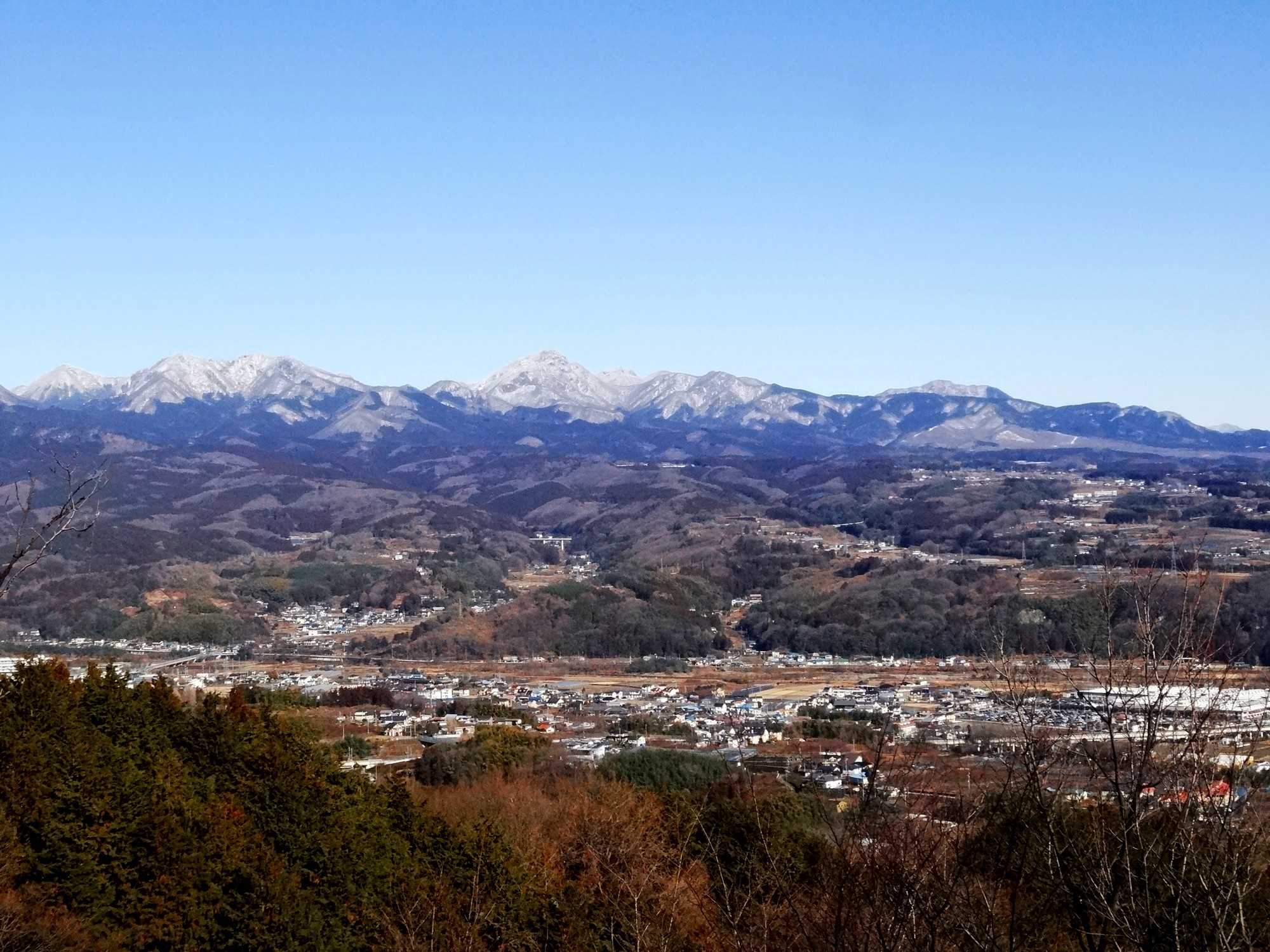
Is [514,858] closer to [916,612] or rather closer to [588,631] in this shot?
[588,631]

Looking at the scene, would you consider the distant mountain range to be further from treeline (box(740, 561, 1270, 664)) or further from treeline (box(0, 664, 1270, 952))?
treeline (box(0, 664, 1270, 952))

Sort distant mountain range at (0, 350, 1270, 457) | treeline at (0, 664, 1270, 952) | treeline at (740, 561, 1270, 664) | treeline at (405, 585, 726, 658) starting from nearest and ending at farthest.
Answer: treeline at (0, 664, 1270, 952) → treeline at (740, 561, 1270, 664) → treeline at (405, 585, 726, 658) → distant mountain range at (0, 350, 1270, 457)

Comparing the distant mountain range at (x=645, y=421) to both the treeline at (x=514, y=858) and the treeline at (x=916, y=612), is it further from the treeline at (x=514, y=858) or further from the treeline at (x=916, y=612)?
the treeline at (x=514, y=858)

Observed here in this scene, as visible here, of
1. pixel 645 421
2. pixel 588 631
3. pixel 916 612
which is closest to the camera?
pixel 916 612

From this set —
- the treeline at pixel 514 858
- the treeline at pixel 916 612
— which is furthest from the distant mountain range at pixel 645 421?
the treeline at pixel 514 858

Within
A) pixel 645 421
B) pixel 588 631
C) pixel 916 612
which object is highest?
pixel 645 421

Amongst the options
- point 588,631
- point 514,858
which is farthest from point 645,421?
point 514,858

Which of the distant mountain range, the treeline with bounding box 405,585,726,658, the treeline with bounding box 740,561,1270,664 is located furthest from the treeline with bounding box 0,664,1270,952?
the distant mountain range

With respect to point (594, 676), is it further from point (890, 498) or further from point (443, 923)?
point (890, 498)

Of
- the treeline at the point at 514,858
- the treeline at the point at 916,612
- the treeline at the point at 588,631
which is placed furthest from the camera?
the treeline at the point at 588,631

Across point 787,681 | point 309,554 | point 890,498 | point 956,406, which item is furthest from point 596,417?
point 787,681

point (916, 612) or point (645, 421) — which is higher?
point (645, 421)
